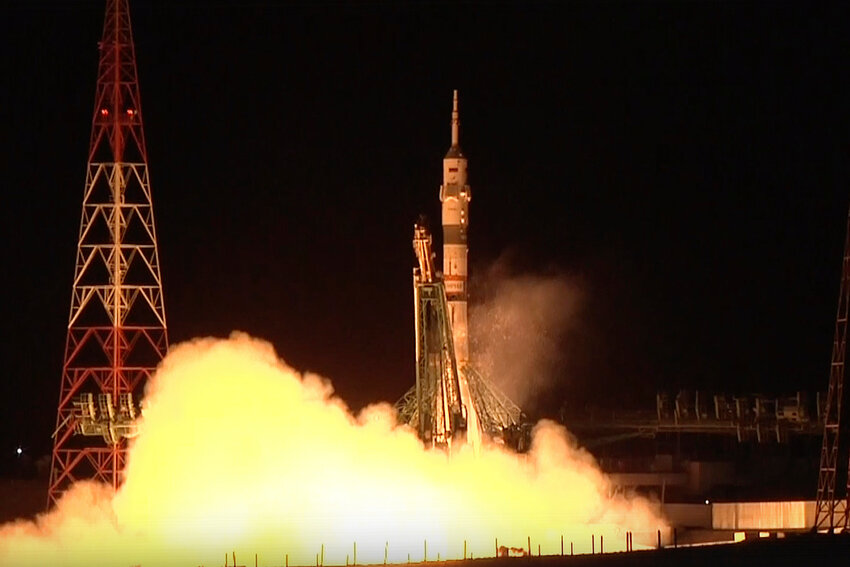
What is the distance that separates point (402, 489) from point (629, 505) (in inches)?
346

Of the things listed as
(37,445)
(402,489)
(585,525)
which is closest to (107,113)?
(402,489)

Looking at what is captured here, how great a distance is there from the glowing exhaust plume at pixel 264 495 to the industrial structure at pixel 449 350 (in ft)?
15.6

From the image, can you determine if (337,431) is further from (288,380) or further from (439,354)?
(439,354)

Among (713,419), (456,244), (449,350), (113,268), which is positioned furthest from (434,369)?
(713,419)

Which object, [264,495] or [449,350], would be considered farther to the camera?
[449,350]

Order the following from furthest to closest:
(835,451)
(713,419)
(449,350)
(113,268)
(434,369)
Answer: (713,419)
(434,369)
(449,350)
(113,268)
(835,451)

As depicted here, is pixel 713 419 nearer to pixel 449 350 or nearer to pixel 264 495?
pixel 449 350

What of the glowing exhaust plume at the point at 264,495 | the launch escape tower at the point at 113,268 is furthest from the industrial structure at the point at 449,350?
the launch escape tower at the point at 113,268

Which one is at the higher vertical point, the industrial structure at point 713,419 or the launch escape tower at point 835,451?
the industrial structure at point 713,419

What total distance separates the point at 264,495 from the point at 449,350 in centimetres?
1056

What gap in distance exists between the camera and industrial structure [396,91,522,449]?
62.2 m

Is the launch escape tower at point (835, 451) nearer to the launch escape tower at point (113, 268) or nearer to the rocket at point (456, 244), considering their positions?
the rocket at point (456, 244)

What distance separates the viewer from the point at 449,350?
62406 mm

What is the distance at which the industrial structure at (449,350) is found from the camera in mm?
62188
